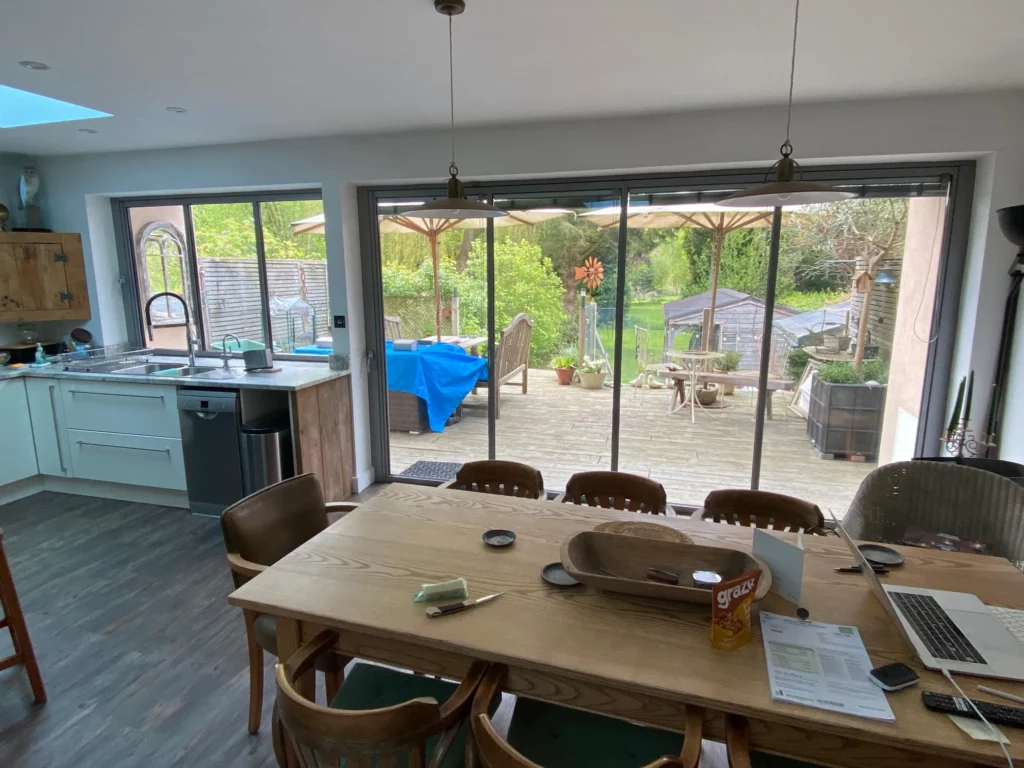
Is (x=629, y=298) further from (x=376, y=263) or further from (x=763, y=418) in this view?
(x=376, y=263)

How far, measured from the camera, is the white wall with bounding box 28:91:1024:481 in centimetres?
280

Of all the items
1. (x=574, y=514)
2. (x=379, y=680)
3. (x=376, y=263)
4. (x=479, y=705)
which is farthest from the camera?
(x=376, y=263)

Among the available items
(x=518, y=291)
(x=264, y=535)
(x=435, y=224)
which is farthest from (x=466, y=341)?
(x=264, y=535)

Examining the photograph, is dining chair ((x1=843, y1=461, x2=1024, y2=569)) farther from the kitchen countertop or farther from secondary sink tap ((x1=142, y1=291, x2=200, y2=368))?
secondary sink tap ((x1=142, y1=291, x2=200, y2=368))

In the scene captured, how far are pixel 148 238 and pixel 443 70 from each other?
134 inches

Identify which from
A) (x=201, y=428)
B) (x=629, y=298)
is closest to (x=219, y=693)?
(x=201, y=428)

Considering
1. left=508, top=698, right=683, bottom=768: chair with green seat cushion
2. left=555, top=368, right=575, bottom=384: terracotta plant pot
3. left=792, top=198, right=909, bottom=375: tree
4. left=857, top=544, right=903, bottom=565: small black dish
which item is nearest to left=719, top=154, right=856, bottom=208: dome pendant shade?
left=857, top=544, right=903, bottom=565: small black dish

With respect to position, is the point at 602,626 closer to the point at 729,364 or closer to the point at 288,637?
the point at 288,637

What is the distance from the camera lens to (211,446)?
11.6 ft

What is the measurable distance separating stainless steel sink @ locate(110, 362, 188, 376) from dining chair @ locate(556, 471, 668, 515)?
10.4ft

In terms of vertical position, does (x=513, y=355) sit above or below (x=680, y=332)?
below

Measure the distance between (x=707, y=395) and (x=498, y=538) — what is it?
2.50 m

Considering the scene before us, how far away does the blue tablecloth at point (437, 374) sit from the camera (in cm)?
424

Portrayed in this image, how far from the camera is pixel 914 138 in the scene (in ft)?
9.30
